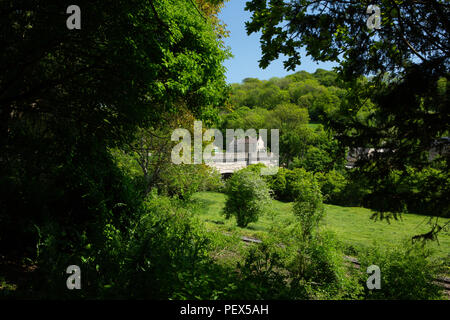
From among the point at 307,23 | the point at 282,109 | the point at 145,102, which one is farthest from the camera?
the point at 282,109

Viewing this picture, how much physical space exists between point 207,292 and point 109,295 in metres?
1.31

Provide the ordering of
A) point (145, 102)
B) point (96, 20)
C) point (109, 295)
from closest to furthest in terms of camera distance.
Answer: point (109, 295) < point (96, 20) < point (145, 102)

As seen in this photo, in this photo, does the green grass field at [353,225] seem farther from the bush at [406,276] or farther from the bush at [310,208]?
the bush at [406,276]

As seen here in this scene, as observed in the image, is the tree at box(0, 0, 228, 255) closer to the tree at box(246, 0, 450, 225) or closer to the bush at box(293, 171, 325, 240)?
the tree at box(246, 0, 450, 225)

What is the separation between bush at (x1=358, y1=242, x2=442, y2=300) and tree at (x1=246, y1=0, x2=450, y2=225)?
86.1 inches

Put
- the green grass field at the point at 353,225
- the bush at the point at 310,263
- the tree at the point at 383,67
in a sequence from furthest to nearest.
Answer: the green grass field at the point at 353,225 → the bush at the point at 310,263 → the tree at the point at 383,67

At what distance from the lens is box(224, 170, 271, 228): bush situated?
54.3 feet

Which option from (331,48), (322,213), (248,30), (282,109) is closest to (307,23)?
(331,48)

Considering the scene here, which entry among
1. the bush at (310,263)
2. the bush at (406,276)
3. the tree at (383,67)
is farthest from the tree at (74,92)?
the bush at (406,276)

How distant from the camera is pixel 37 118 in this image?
6.66m

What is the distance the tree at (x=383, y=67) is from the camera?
3.30m

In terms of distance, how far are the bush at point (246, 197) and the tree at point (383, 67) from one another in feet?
39.7

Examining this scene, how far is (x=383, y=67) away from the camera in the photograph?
13.7 feet

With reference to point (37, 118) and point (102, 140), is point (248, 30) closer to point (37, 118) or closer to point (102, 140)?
point (102, 140)
